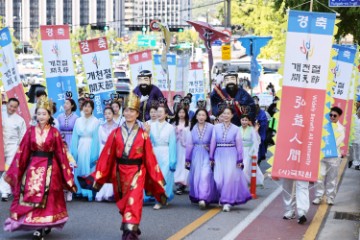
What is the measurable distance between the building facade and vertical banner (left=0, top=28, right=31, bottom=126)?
141m

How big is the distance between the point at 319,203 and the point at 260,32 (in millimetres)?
34947

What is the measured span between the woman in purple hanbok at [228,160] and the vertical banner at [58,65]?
16.3ft

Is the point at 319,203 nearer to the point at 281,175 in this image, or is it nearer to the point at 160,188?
the point at 281,175

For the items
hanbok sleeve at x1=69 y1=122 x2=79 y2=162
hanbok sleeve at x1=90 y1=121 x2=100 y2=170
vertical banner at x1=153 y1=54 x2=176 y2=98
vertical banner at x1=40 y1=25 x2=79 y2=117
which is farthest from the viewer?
vertical banner at x1=153 y1=54 x2=176 y2=98

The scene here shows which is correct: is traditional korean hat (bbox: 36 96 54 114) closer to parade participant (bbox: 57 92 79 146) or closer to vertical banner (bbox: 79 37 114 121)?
parade participant (bbox: 57 92 79 146)

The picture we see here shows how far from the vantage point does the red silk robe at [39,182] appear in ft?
33.3

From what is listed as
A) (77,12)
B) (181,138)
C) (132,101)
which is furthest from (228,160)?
(77,12)

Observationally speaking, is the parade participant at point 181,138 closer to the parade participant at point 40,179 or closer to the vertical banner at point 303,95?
the vertical banner at point 303,95

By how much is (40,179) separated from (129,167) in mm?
1040

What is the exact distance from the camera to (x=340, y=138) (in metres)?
13.8

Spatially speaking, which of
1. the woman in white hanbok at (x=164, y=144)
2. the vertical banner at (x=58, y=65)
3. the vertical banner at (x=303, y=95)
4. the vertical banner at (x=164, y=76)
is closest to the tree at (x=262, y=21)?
the vertical banner at (x=164, y=76)

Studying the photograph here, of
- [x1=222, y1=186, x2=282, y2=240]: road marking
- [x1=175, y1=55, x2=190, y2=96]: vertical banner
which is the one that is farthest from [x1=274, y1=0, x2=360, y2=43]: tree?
[x1=175, y1=55, x2=190, y2=96]: vertical banner

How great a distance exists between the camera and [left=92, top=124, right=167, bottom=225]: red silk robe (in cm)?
1011

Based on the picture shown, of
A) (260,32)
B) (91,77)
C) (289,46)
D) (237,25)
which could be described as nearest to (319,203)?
(289,46)
